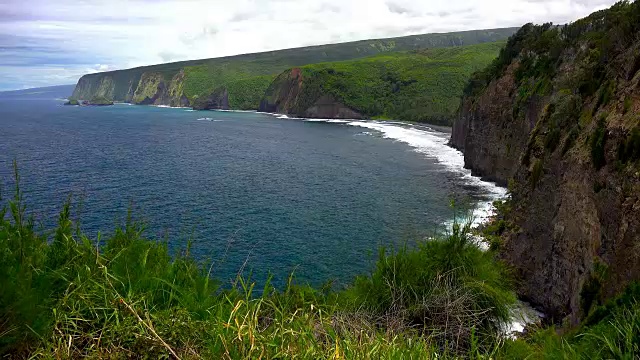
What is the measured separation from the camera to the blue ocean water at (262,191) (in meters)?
35.6

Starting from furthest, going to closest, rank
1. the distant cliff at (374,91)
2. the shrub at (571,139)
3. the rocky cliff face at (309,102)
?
the rocky cliff face at (309,102), the distant cliff at (374,91), the shrub at (571,139)

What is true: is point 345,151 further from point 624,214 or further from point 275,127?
Answer: point 624,214

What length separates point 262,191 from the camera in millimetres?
56281

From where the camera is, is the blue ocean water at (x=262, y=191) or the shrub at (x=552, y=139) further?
the blue ocean water at (x=262, y=191)

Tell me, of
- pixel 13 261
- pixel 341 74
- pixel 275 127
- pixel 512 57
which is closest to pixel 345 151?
pixel 512 57

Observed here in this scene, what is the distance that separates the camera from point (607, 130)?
23516mm

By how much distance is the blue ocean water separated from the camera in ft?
117

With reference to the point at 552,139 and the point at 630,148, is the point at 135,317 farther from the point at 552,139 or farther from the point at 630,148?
the point at 552,139

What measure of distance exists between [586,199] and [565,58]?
1322 inches

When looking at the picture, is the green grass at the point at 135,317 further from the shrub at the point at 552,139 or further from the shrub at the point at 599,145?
the shrub at the point at 552,139

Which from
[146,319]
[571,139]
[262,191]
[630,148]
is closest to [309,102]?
[262,191]

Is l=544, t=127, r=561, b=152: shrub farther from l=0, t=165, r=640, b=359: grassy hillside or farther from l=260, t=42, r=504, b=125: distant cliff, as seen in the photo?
l=260, t=42, r=504, b=125: distant cliff

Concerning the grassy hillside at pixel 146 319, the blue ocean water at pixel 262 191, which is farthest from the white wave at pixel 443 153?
the grassy hillside at pixel 146 319

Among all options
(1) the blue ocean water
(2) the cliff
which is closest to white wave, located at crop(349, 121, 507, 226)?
(1) the blue ocean water
